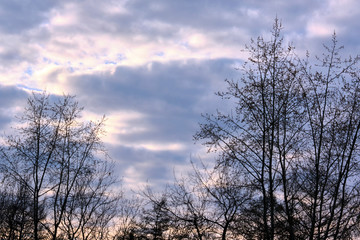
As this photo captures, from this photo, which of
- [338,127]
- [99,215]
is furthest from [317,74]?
[99,215]

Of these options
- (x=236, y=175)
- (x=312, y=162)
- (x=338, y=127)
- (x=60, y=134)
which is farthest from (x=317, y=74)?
(x=60, y=134)

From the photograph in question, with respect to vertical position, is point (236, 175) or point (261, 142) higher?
point (261, 142)

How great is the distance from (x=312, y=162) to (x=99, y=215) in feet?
66.0

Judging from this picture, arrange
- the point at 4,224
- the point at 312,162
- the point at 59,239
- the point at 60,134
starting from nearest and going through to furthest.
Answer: the point at 312,162
the point at 60,134
the point at 59,239
the point at 4,224

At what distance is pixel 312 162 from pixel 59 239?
2805 centimetres

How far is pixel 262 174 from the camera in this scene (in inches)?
588

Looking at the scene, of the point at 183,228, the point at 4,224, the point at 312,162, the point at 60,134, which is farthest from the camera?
the point at 4,224

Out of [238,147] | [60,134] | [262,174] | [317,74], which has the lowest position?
[262,174]

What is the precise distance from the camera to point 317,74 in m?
14.3

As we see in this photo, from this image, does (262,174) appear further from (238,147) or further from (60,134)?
Answer: (60,134)

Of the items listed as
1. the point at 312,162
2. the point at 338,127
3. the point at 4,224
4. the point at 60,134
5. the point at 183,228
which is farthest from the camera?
the point at 4,224

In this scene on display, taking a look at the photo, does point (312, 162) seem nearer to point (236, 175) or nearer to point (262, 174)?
point (262, 174)

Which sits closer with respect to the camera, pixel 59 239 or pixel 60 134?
pixel 60 134

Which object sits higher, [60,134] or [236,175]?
[60,134]
